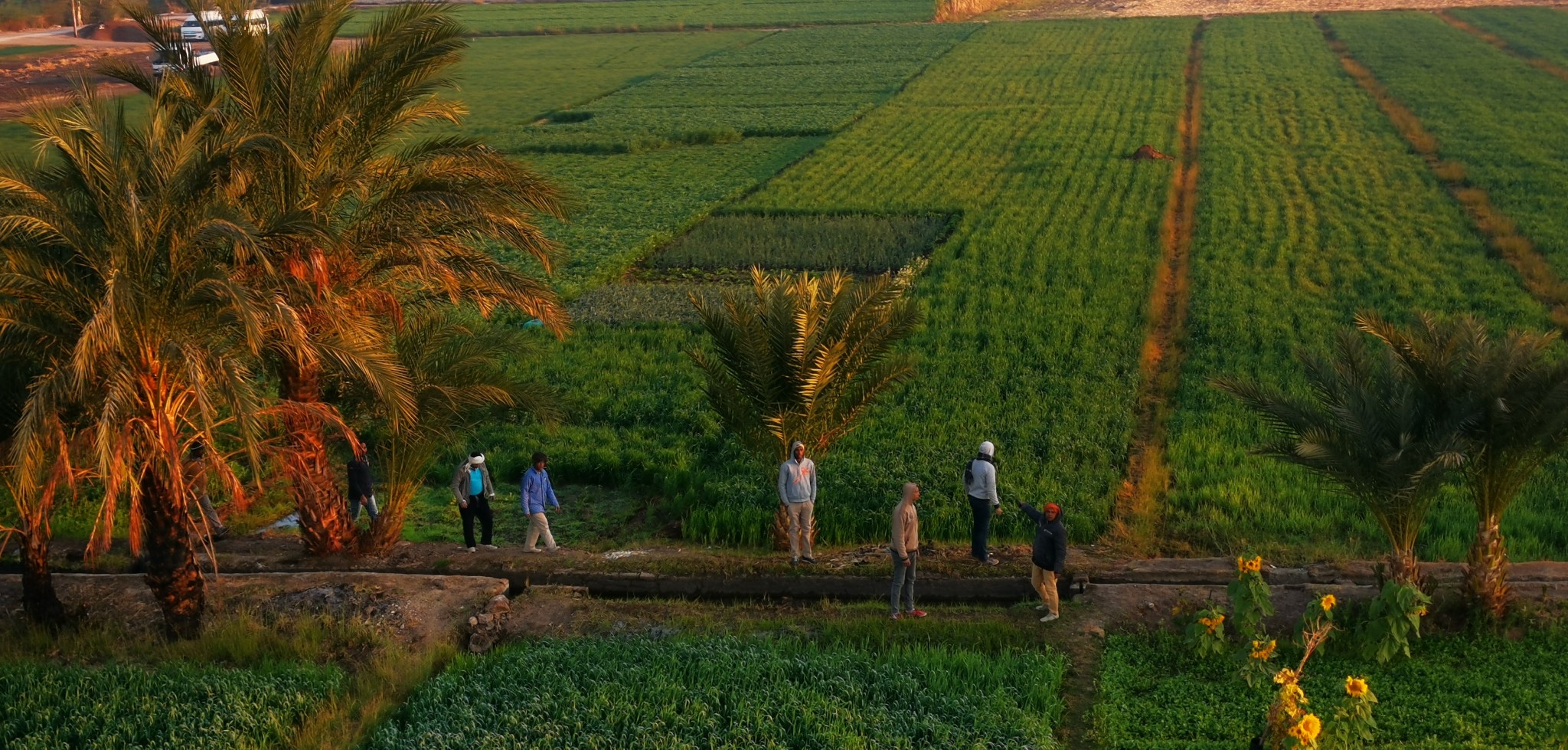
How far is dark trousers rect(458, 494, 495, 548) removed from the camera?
16047mm

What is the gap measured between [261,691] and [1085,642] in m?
7.22

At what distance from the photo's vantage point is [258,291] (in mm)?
13180

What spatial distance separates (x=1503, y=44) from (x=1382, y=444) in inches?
2351

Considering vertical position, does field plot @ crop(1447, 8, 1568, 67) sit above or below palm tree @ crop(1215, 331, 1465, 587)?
below

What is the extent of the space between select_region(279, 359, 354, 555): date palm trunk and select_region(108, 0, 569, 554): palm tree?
0.06ft

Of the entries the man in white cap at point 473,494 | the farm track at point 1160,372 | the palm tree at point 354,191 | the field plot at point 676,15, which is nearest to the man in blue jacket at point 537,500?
the man in white cap at point 473,494

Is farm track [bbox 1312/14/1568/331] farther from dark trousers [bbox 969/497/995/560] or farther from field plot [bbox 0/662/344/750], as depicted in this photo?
field plot [bbox 0/662/344/750]

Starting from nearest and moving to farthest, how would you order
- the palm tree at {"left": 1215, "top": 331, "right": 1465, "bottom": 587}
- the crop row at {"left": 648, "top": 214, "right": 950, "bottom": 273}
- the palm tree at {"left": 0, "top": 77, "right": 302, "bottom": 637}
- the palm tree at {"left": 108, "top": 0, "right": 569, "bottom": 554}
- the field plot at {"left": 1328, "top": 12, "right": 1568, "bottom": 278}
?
the palm tree at {"left": 0, "top": 77, "right": 302, "bottom": 637} < the palm tree at {"left": 1215, "top": 331, "right": 1465, "bottom": 587} < the palm tree at {"left": 108, "top": 0, "right": 569, "bottom": 554} < the crop row at {"left": 648, "top": 214, "right": 950, "bottom": 273} < the field plot at {"left": 1328, "top": 12, "right": 1568, "bottom": 278}

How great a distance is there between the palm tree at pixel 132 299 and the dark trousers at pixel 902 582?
6014 millimetres

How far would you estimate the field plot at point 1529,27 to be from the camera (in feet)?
199

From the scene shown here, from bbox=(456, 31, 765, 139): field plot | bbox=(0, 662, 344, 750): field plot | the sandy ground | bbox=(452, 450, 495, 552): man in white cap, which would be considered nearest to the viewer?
bbox=(0, 662, 344, 750): field plot

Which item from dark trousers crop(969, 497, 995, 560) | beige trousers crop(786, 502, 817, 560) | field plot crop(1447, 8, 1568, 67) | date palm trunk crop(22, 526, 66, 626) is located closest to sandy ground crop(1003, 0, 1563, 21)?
field plot crop(1447, 8, 1568, 67)

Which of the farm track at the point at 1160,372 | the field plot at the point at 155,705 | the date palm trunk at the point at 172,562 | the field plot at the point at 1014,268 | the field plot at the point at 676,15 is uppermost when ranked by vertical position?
the field plot at the point at 676,15

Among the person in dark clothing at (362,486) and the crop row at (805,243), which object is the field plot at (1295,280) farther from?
the person in dark clothing at (362,486)
